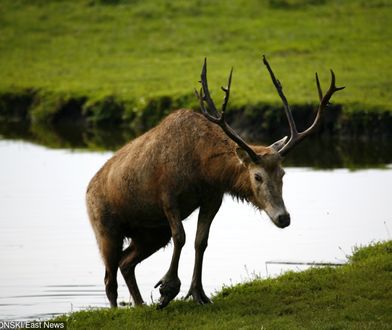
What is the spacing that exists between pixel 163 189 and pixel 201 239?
759 mm

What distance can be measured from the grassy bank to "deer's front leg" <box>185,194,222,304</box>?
18098 millimetres

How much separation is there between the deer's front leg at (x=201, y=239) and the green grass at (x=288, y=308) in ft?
0.52

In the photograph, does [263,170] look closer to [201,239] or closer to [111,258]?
[201,239]

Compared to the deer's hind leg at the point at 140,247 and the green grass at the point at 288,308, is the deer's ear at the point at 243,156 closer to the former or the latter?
the green grass at the point at 288,308

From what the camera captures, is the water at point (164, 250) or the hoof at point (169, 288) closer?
the hoof at point (169, 288)

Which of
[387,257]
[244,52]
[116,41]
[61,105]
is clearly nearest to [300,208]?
[387,257]

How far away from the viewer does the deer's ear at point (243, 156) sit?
39.6 feet

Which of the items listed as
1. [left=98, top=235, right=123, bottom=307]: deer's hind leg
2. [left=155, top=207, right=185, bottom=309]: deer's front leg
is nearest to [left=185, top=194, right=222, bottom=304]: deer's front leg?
[left=155, top=207, right=185, bottom=309]: deer's front leg

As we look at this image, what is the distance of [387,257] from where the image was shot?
13.5 m

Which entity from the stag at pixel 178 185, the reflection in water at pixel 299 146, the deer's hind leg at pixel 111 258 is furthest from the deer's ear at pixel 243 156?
the reflection in water at pixel 299 146

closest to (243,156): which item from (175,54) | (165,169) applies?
(165,169)

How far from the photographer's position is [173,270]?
1229cm

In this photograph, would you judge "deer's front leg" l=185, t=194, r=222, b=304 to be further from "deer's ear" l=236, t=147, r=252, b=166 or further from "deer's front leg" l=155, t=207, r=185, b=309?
"deer's ear" l=236, t=147, r=252, b=166

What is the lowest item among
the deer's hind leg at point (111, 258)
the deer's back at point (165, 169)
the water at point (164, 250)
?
the water at point (164, 250)
